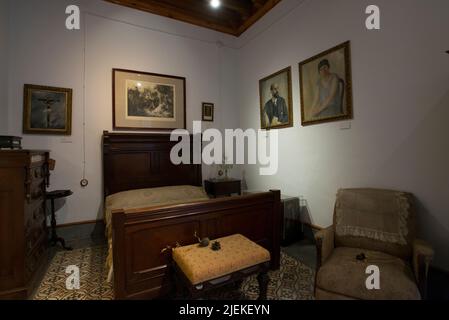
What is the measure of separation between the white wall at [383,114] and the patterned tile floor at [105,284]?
87cm

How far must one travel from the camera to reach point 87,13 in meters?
3.12

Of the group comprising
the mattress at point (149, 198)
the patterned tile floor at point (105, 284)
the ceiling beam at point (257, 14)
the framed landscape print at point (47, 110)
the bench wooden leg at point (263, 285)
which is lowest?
the patterned tile floor at point (105, 284)

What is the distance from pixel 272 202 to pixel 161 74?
2715 mm

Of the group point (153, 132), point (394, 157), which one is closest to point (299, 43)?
point (394, 157)

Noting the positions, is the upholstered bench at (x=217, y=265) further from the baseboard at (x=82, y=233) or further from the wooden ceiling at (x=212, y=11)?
the wooden ceiling at (x=212, y=11)

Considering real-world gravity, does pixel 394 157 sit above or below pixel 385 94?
below

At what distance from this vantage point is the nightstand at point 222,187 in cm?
367

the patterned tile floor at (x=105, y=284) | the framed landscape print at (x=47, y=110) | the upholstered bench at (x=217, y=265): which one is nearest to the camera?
the upholstered bench at (x=217, y=265)

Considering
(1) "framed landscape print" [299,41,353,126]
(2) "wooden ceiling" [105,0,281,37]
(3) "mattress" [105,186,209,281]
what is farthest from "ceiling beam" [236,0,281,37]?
(3) "mattress" [105,186,209,281]

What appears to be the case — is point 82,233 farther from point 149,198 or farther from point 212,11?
point 212,11

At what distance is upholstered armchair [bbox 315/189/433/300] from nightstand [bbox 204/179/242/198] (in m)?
1.88

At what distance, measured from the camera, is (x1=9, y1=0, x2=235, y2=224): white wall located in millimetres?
2805

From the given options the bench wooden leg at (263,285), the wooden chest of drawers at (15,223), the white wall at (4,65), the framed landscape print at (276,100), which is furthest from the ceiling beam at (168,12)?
the bench wooden leg at (263,285)
